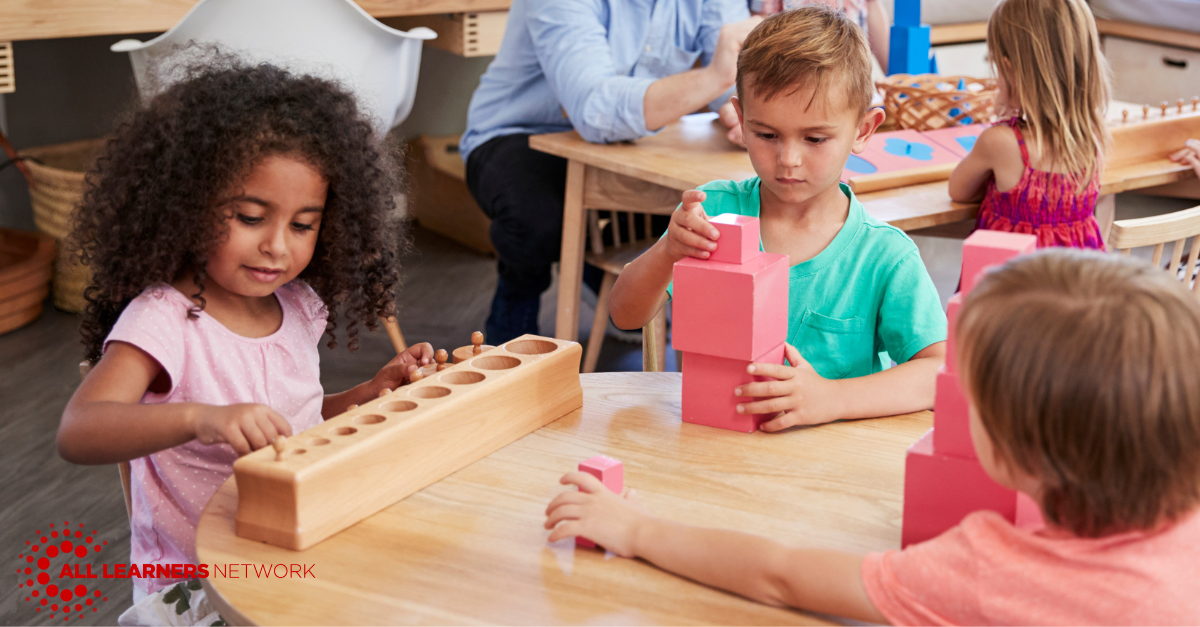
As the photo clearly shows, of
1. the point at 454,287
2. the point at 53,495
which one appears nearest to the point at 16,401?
the point at 53,495

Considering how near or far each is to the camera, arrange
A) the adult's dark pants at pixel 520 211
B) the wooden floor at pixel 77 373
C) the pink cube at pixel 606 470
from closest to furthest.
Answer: the pink cube at pixel 606 470
the wooden floor at pixel 77 373
the adult's dark pants at pixel 520 211

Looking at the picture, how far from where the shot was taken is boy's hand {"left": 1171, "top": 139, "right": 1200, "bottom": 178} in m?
2.15

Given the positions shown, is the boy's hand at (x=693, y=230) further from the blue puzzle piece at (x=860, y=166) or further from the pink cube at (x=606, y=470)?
the blue puzzle piece at (x=860, y=166)

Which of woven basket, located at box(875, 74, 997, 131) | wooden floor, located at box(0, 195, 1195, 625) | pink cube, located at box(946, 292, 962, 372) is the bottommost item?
wooden floor, located at box(0, 195, 1195, 625)

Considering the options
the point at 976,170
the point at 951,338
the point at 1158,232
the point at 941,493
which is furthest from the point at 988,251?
the point at 976,170

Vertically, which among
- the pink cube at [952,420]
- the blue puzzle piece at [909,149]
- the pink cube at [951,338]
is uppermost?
the blue puzzle piece at [909,149]

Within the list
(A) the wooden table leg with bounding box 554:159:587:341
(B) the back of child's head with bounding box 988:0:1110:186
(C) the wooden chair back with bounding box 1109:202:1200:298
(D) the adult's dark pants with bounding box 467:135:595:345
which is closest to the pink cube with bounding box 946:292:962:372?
(C) the wooden chair back with bounding box 1109:202:1200:298

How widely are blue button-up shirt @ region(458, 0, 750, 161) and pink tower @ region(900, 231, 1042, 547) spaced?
1.42m

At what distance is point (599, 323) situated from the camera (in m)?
2.67

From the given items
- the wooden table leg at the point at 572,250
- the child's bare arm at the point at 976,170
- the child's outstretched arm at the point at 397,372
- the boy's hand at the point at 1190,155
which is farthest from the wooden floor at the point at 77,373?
the child's outstretched arm at the point at 397,372

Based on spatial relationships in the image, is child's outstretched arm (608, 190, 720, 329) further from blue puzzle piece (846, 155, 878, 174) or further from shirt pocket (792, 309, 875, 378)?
blue puzzle piece (846, 155, 878, 174)

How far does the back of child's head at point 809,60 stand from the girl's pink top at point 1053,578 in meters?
0.68

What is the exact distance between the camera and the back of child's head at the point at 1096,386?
625mm

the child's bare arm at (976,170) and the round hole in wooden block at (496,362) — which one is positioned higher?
the child's bare arm at (976,170)
